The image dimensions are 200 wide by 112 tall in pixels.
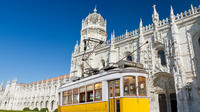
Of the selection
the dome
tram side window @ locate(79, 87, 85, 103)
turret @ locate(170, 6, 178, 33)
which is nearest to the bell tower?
the dome

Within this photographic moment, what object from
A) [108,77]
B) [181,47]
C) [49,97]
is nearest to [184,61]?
[181,47]

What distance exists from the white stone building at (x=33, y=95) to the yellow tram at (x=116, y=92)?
2847 centimetres

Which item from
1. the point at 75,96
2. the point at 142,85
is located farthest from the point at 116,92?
the point at 75,96

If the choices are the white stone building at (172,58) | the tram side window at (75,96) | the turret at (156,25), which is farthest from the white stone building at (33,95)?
the tram side window at (75,96)

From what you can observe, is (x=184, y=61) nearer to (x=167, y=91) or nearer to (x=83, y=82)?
(x=167, y=91)

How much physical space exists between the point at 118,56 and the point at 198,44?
1121 centimetres

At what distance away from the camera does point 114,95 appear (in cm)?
1009

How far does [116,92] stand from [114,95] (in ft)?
0.71

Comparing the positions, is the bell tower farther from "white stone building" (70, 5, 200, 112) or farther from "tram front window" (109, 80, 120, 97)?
"tram front window" (109, 80, 120, 97)

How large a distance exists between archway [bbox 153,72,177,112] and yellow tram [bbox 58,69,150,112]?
35.5 feet

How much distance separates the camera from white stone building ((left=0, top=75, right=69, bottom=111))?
1706 inches

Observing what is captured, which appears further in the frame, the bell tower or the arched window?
the bell tower

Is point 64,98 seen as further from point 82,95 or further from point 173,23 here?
point 173,23

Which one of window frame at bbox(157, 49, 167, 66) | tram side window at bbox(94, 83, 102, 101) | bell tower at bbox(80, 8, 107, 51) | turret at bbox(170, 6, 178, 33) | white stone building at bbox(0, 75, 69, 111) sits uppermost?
bell tower at bbox(80, 8, 107, 51)
